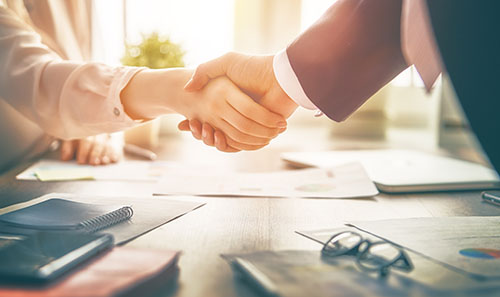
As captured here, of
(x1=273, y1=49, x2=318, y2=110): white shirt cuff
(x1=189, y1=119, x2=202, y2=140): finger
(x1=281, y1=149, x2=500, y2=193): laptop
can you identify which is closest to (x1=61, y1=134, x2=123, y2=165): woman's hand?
(x1=189, y1=119, x2=202, y2=140): finger

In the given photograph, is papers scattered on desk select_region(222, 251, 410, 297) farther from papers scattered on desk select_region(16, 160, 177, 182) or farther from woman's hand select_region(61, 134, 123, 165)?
woman's hand select_region(61, 134, 123, 165)

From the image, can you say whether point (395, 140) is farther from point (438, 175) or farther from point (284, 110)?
point (284, 110)

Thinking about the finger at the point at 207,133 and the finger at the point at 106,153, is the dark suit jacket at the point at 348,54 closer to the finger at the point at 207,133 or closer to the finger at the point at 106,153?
the finger at the point at 207,133

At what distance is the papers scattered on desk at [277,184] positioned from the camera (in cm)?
103

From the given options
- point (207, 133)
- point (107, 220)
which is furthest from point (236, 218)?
point (207, 133)

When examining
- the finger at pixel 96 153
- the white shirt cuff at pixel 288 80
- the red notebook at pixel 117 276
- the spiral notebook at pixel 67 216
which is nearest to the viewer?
the red notebook at pixel 117 276

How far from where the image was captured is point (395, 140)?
87.3 inches

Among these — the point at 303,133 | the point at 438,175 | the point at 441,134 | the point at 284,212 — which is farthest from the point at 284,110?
the point at 303,133

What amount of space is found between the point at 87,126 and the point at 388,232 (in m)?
0.76

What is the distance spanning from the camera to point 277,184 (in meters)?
1.13

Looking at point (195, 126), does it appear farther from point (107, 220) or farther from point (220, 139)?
point (107, 220)

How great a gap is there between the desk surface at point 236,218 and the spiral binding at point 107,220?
0.06 meters

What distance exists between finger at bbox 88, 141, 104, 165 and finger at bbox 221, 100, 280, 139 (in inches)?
18.6

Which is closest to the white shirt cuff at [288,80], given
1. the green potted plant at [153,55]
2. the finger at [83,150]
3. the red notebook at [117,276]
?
the red notebook at [117,276]
